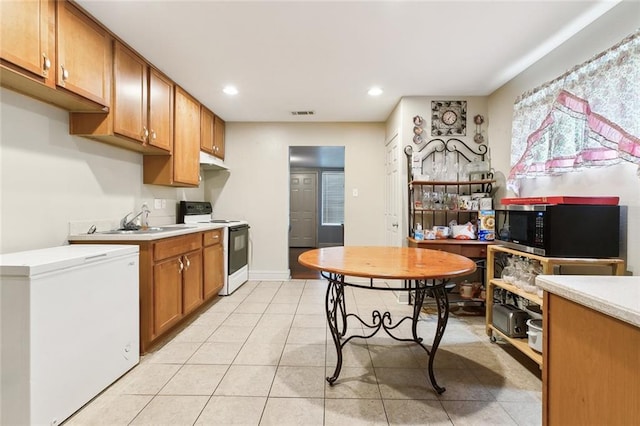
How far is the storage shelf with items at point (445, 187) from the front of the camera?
3.08 m

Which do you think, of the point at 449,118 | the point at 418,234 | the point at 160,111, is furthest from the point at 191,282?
the point at 449,118

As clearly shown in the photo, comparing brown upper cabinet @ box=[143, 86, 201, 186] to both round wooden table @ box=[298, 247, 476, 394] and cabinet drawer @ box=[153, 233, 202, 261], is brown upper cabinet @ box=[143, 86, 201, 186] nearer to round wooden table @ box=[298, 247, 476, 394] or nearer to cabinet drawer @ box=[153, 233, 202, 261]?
cabinet drawer @ box=[153, 233, 202, 261]

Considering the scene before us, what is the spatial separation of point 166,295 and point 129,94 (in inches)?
64.6

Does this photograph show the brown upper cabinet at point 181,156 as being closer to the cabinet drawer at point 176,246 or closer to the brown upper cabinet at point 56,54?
the cabinet drawer at point 176,246

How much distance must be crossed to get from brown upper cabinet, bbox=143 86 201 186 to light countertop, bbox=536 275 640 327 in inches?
123

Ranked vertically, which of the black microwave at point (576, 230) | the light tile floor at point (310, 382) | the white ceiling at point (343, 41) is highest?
the white ceiling at point (343, 41)

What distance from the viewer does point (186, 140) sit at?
3211mm

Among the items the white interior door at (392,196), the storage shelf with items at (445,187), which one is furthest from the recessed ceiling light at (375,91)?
the storage shelf with items at (445,187)

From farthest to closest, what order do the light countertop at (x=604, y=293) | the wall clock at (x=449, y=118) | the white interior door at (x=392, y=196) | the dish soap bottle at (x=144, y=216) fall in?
the white interior door at (x=392, y=196), the wall clock at (x=449, y=118), the dish soap bottle at (x=144, y=216), the light countertop at (x=604, y=293)

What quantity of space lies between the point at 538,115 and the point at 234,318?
327 centimetres

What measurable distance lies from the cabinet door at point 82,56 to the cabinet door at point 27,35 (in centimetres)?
8

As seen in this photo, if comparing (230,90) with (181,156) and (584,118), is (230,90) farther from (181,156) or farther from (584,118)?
(584,118)

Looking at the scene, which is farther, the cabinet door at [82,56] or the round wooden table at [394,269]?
the cabinet door at [82,56]

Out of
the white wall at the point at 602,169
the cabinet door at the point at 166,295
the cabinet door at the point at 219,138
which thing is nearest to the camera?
the white wall at the point at 602,169
